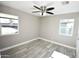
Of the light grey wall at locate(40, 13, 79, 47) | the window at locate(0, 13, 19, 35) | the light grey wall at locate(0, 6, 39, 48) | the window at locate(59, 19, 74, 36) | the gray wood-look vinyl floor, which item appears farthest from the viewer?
the window at locate(59, 19, 74, 36)

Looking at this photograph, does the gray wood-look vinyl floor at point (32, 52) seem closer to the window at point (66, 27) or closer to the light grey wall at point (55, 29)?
the light grey wall at point (55, 29)

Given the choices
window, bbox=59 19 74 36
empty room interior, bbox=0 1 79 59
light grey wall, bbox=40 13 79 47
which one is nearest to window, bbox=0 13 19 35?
empty room interior, bbox=0 1 79 59

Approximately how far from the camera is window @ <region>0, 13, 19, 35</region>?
2.67m

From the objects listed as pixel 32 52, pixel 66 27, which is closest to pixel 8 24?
pixel 32 52

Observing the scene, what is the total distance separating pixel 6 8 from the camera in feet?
9.21

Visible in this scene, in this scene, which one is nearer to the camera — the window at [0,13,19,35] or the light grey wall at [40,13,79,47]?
the window at [0,13,19,35]

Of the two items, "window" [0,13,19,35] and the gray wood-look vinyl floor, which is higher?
"window" [0,13,19,35]

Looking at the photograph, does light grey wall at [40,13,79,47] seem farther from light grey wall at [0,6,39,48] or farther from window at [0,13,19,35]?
window at [0,13,19,35]

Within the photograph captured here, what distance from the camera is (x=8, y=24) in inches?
114

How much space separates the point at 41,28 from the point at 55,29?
4.87ft

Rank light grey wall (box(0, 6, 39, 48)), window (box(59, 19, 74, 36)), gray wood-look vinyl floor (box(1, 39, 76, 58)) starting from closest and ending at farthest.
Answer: gray wood-look vinyl floor (box(1, 39, 76, 58)), light grey wall (box(0, 6, 39, 48)), window (box(59, 19, 74, 36))

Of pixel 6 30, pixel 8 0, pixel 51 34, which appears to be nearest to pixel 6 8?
pixel 8 0

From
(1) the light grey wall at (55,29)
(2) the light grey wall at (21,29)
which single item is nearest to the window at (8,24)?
(2) the light grey wall at (21,29)

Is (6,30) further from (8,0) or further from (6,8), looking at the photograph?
(8,0)
